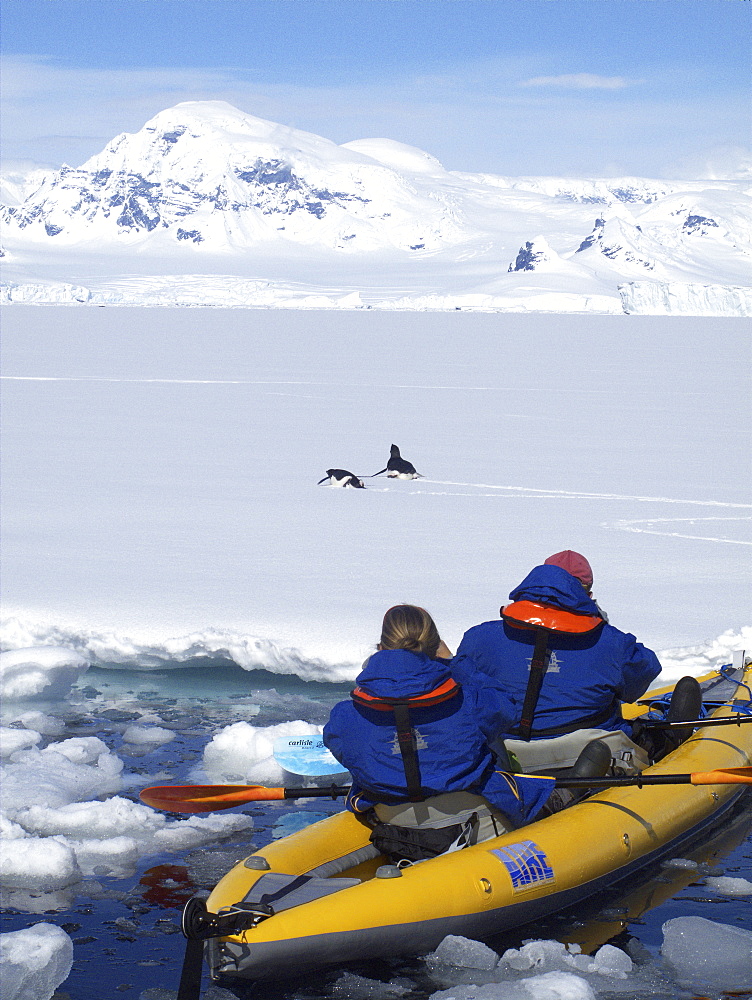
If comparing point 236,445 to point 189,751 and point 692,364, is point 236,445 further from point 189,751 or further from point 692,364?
point 692,364

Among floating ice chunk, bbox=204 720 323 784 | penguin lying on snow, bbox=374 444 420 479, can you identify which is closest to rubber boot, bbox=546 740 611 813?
floating ice chunk, bbox=204 720 323 784

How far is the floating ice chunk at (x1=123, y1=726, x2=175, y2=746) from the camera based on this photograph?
4.38 metres

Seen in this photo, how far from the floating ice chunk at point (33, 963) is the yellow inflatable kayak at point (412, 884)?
1.19 feet

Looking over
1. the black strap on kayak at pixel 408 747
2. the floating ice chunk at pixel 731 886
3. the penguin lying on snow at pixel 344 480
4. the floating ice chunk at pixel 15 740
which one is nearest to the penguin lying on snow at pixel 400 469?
the penguin lying on snow at pixel 344 480

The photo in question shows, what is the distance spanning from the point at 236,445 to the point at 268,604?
21.7ft

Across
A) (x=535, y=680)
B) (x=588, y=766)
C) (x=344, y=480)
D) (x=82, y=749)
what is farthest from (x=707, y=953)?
(x=344, y=480)

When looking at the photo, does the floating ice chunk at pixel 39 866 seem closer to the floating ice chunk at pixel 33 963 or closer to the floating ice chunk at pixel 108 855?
the floating ice chunk at pixel 108 855

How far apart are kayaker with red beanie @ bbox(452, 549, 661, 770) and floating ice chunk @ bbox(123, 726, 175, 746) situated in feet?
4.82

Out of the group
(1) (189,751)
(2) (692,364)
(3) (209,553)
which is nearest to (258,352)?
(2) (692,364)

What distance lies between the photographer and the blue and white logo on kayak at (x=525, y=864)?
120 inches

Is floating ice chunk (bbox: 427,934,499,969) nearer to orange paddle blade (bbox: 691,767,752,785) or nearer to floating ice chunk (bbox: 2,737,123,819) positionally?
orange paddle blade (bbox: 691,767,752,785)


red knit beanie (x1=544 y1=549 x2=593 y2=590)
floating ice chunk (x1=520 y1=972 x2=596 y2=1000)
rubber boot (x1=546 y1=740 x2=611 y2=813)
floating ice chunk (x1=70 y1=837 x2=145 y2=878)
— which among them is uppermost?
red knit beanie (x1=544 y1=549 x2=593 y2=590)

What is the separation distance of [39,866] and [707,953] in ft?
6.05

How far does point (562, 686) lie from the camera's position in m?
3.38
